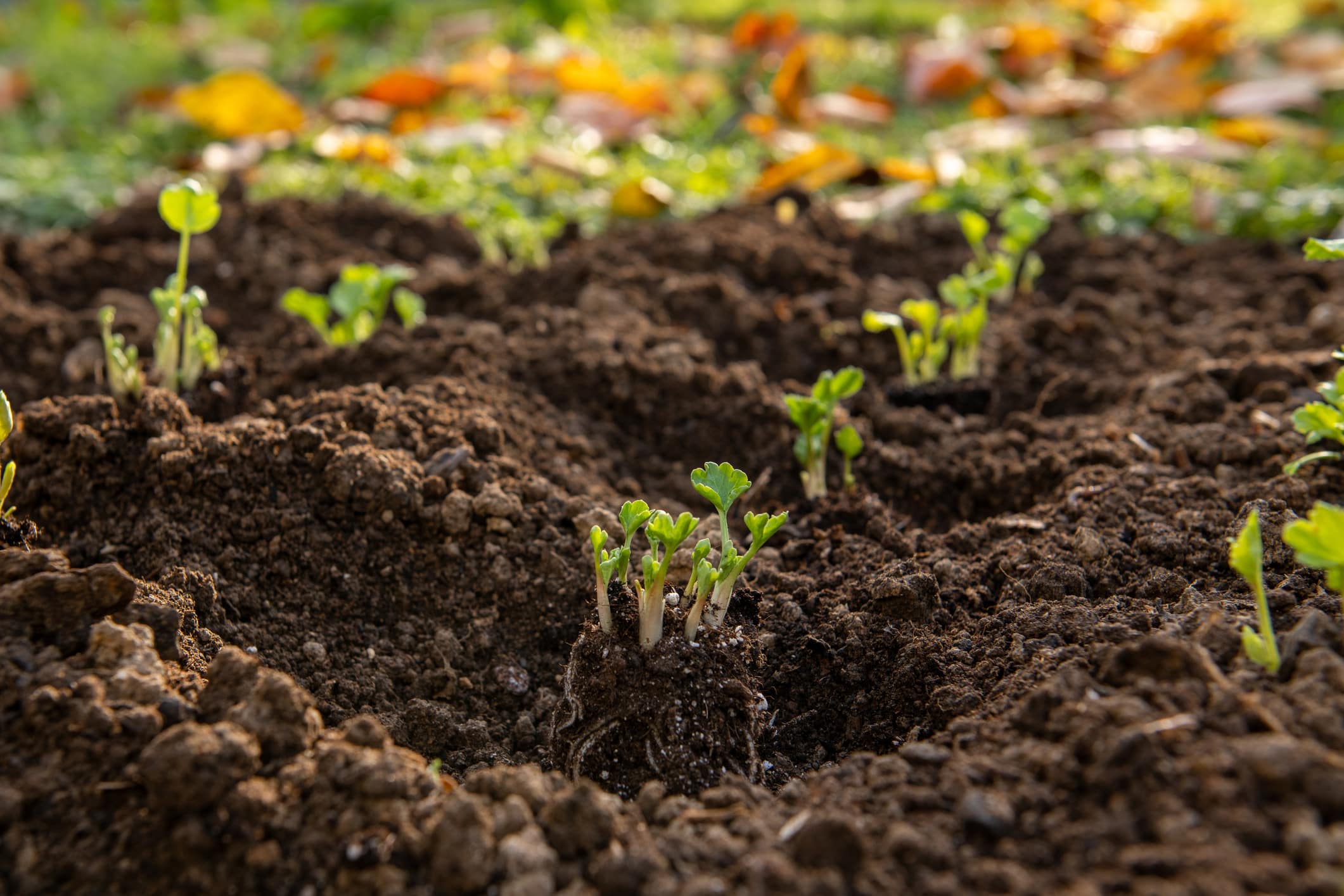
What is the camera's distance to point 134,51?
6465 mm

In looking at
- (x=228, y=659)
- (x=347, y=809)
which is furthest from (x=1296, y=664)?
(x=228, y=659)

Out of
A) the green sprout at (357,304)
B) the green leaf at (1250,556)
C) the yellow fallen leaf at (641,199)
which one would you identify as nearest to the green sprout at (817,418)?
the green leaf at (1250,556)

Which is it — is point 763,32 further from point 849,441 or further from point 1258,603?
point 1258,603

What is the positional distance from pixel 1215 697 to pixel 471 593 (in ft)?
3.99

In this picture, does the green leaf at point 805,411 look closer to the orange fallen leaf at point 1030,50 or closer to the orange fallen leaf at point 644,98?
the orange fallen leaf at point 644,98

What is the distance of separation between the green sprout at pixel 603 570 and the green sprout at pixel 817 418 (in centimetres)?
61

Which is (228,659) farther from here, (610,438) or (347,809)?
(610,438)

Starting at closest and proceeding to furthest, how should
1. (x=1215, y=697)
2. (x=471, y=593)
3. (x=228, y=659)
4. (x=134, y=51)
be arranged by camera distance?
(x=1215, y=697), (x=228, y=659), (x=471, y=593), (x=134, y=51)

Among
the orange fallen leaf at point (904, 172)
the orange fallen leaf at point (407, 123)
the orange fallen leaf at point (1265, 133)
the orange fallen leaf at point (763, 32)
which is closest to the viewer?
the orange fallen leaf at point (904, 172)

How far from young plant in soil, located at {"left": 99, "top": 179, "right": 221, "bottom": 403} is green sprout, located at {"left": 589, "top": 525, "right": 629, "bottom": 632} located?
1.20 m

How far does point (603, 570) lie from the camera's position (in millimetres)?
1663

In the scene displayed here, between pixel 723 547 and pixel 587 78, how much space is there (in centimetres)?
404

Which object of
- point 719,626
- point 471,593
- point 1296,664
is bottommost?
point 471,593

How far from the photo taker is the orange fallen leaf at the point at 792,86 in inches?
196
